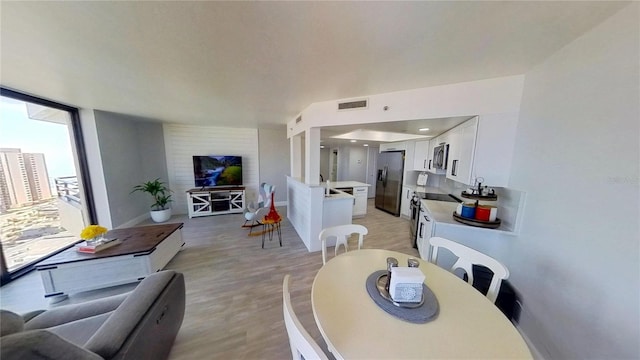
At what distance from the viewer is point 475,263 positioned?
57.0 inches

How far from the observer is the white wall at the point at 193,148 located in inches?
186

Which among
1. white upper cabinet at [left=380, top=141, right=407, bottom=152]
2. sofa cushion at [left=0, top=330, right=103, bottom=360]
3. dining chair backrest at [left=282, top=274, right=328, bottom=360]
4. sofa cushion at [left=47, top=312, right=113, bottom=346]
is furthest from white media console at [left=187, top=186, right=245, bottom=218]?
dining chair backrest at [left=282, top=274, right=328, bottom=360]

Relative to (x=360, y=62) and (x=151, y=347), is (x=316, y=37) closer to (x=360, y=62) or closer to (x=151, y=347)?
(x=360, y=62)

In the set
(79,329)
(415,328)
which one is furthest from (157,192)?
(415,328)

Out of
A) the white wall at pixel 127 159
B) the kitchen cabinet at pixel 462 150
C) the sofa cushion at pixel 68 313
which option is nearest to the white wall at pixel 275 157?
the white wall at pixel 127 159

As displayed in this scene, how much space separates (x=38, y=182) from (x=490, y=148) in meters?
5.86

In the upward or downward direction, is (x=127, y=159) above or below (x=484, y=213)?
above

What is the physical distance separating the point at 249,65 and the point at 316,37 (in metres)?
0.72

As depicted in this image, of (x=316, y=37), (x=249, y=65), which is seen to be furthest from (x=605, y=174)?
(x=249, y=65)

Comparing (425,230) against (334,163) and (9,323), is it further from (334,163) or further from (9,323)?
(334,163)

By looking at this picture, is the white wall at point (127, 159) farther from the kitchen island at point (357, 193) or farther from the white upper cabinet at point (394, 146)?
the white upper cabinet at point (394, 146)

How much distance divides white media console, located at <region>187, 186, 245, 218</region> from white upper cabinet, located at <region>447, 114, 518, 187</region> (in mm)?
4778

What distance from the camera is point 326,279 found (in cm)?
127

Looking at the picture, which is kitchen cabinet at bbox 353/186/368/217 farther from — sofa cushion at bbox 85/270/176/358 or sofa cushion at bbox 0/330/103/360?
sofa cushion at bbox 0/330/103/360
